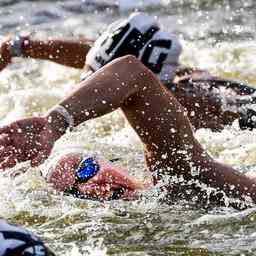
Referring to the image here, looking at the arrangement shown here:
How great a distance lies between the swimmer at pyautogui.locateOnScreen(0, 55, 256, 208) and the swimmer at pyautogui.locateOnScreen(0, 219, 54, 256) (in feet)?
2.18

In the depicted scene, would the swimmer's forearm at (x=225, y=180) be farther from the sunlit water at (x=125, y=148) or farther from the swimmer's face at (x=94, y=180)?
the swimmer's face at (x=94, y=180)

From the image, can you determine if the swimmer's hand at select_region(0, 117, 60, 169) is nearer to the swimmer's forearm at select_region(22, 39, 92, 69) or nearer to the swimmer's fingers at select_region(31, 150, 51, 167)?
the swimmer's fingers at select_region(31, 150, 51, 167)

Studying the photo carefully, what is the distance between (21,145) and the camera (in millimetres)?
3482

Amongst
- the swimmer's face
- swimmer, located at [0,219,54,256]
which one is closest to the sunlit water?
the swimmer's face

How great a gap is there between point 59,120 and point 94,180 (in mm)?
1009

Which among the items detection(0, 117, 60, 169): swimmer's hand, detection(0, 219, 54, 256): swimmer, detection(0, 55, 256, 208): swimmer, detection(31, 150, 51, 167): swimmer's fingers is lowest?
detection(0, 55, 256, 208): swimmer

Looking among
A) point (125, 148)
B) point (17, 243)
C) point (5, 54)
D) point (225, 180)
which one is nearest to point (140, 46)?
point (125, 148)

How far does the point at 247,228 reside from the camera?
184 inches

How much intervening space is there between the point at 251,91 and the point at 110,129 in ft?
3.67

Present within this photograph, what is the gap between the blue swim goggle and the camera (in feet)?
15.6

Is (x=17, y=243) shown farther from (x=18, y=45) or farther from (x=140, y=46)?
(x=18, y=45)

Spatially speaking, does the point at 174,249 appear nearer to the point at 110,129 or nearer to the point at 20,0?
the point at 110,129

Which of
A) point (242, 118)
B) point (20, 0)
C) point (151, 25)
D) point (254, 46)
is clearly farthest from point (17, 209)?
point (20, 0)

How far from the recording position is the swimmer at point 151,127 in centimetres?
402
